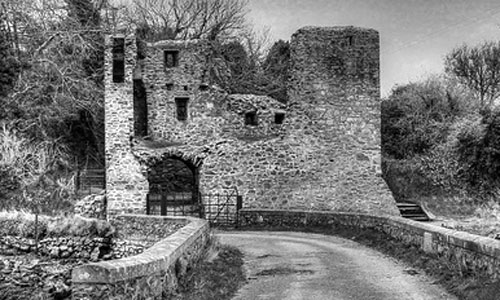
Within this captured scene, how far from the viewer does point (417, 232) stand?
12102 mm

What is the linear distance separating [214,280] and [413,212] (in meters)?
17.2

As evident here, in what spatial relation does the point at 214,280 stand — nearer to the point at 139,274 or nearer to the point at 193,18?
the point at 139,274

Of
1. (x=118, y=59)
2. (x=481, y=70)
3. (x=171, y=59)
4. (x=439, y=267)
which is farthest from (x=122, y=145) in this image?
(x=481, y=70)

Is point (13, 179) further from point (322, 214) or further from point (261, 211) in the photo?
point (322, 214)

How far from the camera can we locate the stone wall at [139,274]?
20.7ft

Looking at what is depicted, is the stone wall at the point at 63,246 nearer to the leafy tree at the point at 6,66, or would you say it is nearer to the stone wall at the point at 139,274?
the leafy tree at the point at 6,66

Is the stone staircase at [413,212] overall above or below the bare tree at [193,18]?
below

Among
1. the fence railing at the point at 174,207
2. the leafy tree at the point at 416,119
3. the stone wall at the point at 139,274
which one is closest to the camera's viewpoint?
the stone wall at the point at 139,274

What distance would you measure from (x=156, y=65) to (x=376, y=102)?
902 cm

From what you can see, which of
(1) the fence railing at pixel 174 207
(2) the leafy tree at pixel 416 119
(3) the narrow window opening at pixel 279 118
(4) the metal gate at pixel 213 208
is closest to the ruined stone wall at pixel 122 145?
(1) the fence railing at pixel 174 207

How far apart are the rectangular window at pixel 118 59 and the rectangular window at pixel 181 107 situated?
8.01 ft

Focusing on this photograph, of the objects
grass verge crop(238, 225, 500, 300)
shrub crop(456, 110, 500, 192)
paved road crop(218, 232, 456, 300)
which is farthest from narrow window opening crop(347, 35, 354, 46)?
paved road crop(218, 232, 456, 300)

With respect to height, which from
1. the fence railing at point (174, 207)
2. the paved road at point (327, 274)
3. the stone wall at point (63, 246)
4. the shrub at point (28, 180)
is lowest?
the stone wall at point (63, 246)

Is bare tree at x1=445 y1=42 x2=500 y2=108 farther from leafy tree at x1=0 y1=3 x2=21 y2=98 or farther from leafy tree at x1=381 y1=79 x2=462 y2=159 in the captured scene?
leafy tree at x1=0 y1=3 x2=21 y2=98
